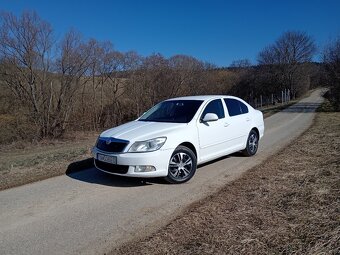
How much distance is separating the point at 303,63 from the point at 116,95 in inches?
1808

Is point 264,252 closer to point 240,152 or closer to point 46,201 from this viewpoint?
point 46,201

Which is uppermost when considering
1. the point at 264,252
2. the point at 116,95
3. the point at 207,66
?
the point at 207,66

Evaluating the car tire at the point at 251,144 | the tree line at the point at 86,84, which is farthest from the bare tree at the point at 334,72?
the car tire at the point at 251,144

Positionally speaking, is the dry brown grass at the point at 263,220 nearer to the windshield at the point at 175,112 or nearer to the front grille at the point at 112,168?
the front grille at the point at 112,168

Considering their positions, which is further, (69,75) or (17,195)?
(69,75)

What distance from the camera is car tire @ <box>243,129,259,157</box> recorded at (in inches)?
342

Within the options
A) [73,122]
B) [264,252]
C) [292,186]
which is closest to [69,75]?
[73,122]

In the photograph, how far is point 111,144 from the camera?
6301 mm

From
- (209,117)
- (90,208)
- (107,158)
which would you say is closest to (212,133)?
(209,117)

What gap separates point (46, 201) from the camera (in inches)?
220

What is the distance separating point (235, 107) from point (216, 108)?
0.95 metres

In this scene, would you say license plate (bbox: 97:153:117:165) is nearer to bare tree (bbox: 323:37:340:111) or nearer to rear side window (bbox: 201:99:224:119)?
rear side window (bbox: 201:99:224:119)

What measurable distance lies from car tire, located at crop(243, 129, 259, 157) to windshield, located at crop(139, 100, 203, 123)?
2.05 m

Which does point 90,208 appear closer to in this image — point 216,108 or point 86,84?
point 216,108
